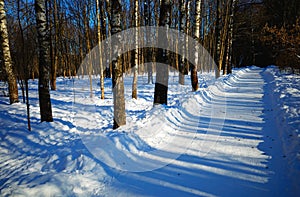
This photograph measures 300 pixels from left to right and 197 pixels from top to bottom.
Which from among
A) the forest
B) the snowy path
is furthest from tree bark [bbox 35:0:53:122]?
the snowy path

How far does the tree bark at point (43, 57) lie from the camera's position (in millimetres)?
6180

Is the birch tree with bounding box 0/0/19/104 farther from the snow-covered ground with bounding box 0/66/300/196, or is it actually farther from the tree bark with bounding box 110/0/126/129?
the tree bark with bounding box 110/0/126/129

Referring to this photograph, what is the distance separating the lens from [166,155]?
391 cm

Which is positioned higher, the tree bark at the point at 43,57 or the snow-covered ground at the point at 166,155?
the tree bark at the point at 43,57

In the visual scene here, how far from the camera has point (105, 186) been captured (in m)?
2.99

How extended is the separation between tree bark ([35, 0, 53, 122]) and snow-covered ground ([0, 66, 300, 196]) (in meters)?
0.64

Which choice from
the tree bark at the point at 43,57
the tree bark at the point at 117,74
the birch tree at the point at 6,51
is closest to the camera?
A: the tree bark at the point at 117,74

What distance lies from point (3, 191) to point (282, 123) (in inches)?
248

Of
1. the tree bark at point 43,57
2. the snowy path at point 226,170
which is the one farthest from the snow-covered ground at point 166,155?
the tree bark at point 43,57

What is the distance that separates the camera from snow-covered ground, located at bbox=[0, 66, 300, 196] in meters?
2.84

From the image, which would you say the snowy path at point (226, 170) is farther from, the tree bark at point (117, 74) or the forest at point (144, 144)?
the tree bark at point (117, 74)

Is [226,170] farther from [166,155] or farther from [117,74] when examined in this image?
[117,74]

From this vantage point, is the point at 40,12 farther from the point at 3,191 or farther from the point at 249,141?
the point at 249,141

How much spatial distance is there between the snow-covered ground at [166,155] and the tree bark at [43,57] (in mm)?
637
